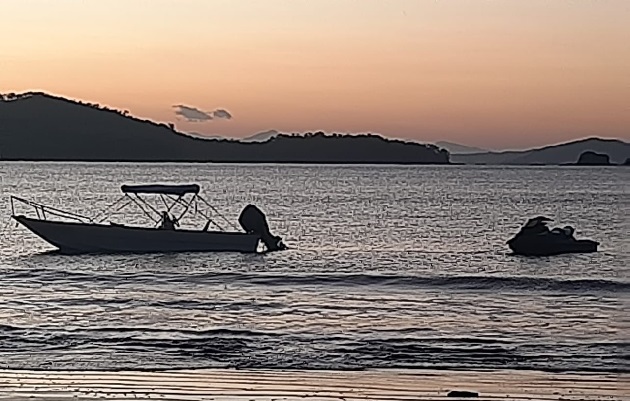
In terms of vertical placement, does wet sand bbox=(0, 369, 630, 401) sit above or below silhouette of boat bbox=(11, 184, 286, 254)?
above

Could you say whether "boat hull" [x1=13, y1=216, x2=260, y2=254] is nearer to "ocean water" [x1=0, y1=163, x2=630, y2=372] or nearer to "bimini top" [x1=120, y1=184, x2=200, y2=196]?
"ocean water" [x1=0, y1=163, x2=630, y2=372]

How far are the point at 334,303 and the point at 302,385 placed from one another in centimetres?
1424

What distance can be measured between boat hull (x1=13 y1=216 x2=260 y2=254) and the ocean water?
2.27 ft


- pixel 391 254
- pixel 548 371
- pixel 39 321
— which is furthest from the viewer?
pixel 391 254

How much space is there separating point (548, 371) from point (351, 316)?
8.65m

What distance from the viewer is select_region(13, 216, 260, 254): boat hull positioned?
1786 inches

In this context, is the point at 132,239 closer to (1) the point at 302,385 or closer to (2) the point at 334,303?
(2) the point at 334,303

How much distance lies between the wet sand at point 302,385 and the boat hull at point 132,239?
30163mm

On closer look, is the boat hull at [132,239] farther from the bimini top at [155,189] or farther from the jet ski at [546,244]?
the jet ski at [546,244]

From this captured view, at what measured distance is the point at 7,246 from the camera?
176ft

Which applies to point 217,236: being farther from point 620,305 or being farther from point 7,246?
point 620,305

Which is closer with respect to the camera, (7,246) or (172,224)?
(172,224)

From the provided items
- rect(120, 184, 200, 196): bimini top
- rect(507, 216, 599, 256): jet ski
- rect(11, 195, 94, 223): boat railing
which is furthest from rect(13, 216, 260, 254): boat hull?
rect(507, 216, 599, 256): jet ski

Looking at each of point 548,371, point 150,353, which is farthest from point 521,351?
point 150,353
